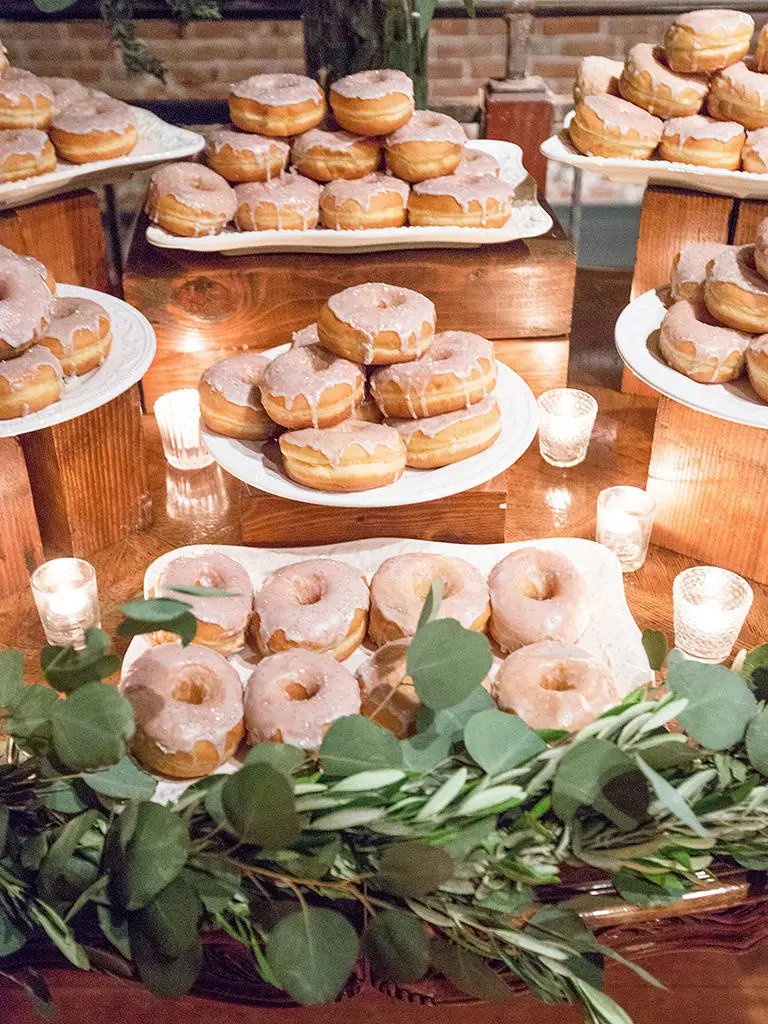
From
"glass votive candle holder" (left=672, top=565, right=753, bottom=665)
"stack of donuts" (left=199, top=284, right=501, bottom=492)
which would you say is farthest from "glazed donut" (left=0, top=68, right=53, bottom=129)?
"glass votive candle holder" (left=672, top=565, right=753, bottom=665)

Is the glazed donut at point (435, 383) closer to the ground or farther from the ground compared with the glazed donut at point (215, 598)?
farther from the ground

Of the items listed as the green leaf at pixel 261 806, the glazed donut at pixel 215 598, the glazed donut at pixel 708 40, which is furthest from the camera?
the glazed donut at pixel 708 40

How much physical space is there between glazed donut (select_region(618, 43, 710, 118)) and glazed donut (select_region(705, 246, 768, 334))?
0.46 m

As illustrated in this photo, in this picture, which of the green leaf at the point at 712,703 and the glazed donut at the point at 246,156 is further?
the glazed donut at the point at 246,156

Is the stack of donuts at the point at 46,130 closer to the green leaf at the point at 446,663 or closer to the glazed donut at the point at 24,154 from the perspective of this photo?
the glazed donut at the point at 24,154

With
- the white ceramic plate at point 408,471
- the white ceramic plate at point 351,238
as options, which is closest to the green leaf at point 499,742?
the white ceramic plate at point 408,471

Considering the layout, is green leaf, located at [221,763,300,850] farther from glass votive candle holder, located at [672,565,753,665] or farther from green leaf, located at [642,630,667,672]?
glass votive candle holder, located at [672,565,753,665]

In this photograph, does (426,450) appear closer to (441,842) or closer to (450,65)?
(441,842)

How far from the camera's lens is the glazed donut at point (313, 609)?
3.65ft

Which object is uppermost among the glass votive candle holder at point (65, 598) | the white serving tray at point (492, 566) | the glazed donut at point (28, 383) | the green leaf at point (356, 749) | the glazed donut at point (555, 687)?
the glazed donut at point (28, 383)

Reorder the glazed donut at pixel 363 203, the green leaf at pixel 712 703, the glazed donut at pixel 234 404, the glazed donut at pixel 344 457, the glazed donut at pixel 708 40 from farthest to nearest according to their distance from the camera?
the glazed donut at pixel 708 40 < the glazed donut at pixel 363 203 < the glazed donut at pixel 234 404 < the glazed donut at pixel 344 457 < the green leaf at pixel 712 703

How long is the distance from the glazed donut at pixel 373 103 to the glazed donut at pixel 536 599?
79 centimetres

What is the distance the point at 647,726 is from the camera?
0.90m

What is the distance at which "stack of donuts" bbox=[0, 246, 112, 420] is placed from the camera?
4.12 feet
